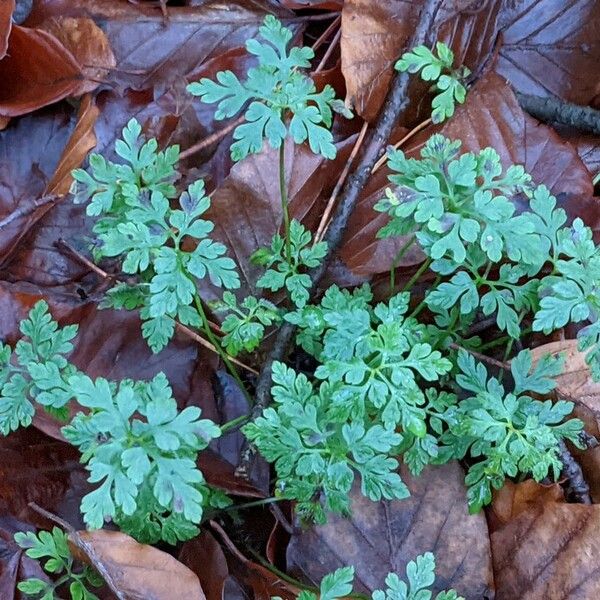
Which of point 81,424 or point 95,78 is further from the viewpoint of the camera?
point 95,78

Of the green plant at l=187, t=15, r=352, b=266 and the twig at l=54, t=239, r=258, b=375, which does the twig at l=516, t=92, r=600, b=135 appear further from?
the twig at l=54, t=239, r=258, b=375

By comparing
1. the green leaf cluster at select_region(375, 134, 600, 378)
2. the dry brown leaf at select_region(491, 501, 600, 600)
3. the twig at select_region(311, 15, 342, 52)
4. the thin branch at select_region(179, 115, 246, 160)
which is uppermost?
the twig at select_region(311, 15, 342, 52)

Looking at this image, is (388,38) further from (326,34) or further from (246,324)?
(246,324)

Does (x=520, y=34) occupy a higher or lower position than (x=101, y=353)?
higher

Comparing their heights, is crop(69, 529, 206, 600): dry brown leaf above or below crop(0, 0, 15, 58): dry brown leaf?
below

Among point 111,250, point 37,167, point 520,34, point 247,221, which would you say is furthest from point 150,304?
point 520,34

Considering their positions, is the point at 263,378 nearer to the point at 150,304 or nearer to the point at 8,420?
the point at 150,304

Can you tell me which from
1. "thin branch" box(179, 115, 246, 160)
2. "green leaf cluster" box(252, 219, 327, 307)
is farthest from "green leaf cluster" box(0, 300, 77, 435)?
"thin branch" box(179, 115, 246, 160)

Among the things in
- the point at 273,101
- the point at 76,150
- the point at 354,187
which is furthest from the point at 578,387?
the point at 76,150
